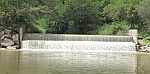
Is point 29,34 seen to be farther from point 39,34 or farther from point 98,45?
point 98,45

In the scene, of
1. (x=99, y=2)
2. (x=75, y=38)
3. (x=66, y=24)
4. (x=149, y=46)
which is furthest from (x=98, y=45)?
(x=99, y=2)

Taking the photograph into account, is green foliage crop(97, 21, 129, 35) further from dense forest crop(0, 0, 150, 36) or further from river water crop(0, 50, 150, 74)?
river water crop(0, 50, 150, 74)

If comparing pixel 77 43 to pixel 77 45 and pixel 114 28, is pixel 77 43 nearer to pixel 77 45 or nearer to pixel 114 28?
pixel 77 45

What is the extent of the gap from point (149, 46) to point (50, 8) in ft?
35.1

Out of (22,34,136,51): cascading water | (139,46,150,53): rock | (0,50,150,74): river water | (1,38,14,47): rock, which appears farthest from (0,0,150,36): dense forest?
(0,50,150,74): river water

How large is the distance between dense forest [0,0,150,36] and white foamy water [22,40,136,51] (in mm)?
3951

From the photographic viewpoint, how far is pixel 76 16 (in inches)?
1555

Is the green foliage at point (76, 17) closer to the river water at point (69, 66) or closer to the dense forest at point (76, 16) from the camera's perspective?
the dense forest at point (76, 16)

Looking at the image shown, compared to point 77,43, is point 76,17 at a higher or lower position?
higher

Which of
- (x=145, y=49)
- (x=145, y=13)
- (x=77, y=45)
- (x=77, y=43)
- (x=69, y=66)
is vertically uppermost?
(x=145, y=13)

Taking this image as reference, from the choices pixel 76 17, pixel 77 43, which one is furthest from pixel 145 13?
pixel 77 43

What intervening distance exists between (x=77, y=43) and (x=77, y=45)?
0.72ft

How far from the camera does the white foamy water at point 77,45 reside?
1265 inches

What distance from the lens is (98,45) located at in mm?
32500
